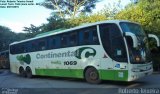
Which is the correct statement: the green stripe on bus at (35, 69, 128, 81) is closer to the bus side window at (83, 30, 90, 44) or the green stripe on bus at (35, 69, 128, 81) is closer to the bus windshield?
the bus windshield

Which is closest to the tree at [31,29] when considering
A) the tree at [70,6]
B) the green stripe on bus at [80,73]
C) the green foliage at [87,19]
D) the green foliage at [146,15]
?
the tree at [70,6]

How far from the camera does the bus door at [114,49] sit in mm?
13758

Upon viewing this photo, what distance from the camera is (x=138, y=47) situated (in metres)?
13.9

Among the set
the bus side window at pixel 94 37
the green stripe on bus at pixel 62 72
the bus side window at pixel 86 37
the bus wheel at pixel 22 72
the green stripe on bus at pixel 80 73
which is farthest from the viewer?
the bus wheel at pixel 22 72

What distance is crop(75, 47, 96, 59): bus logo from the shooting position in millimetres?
15464

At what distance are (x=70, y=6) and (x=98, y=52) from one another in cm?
2990

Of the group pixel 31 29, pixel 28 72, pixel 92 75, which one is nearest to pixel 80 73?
pixel 92 75

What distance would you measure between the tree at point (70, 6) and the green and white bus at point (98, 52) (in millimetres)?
23841

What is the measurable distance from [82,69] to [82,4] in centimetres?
2855

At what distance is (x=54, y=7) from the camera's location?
4409 centimetres

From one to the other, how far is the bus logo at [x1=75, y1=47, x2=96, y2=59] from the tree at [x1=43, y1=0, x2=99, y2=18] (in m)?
27.6

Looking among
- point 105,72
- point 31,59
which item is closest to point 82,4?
point 31,59

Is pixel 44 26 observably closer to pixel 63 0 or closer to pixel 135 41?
pixel 63 0

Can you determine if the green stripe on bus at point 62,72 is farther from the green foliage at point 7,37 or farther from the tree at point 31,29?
the green foliage at point 7,37
